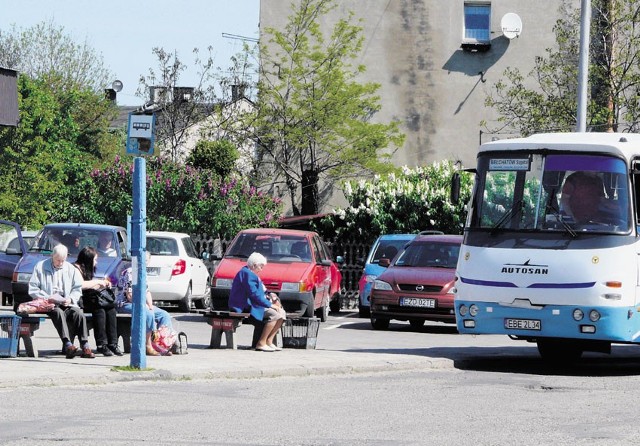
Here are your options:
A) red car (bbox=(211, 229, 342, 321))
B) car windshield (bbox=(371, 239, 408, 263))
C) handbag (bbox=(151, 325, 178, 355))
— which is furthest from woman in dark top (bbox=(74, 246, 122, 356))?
car windshield (bbox=(371, 239, 408, 263))

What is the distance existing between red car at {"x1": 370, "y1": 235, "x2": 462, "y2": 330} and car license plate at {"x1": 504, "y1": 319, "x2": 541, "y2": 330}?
739 cm

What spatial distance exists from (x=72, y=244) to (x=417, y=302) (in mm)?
6460

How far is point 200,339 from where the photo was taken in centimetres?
2327

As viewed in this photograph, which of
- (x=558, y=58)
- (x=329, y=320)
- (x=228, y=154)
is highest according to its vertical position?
(x=558, y=58)

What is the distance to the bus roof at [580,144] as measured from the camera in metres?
19.1

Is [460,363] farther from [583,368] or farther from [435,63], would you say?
[435,63]

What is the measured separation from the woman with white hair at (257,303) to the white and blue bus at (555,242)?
270cm

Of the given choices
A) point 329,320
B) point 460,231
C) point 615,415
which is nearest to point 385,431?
point 615,415

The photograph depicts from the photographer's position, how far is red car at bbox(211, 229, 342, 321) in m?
26.6

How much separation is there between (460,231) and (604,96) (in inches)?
243

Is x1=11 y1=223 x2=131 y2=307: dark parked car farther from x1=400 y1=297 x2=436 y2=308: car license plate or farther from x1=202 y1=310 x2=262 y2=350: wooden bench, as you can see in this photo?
x1=202 y1=310 x2=262 y2=350: wooden bench

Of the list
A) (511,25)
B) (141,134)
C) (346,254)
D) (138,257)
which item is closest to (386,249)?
(346,254)

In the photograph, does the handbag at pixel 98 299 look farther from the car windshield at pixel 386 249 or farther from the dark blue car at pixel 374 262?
the car windshield at pixel 386 249

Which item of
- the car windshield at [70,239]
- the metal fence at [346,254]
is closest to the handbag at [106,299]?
the car windshield at [70,239]
